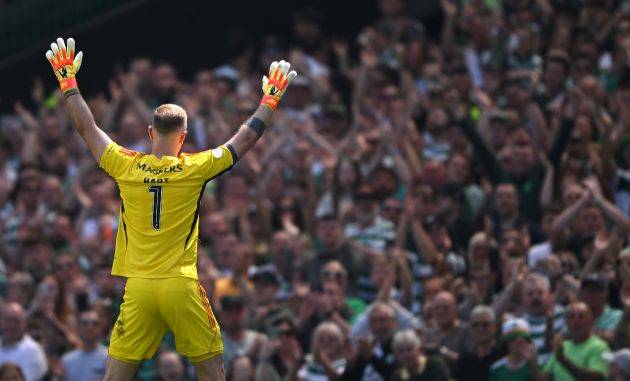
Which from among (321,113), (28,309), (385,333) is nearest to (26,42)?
(321,113)

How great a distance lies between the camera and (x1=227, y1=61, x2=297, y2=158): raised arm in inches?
447

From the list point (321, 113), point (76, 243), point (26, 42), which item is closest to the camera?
point (76, 243)

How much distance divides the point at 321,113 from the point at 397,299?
4.72 m

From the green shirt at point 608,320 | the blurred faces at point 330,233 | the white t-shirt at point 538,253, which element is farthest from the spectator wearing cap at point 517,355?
the blurred faces at point 330,233

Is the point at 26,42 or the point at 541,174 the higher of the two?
the point at 26,42

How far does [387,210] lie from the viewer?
17.4 metres

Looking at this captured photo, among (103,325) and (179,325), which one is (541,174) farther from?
(179,325)

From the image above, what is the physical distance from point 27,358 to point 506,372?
509 centimetres

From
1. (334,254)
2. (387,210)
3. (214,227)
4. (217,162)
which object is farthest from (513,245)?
(217,162)

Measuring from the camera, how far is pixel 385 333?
15.4 m

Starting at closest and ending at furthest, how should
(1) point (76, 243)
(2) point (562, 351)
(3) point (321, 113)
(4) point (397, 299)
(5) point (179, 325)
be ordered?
(5) point (179, 325)
(2) point (562, 351)
(4) point (397, 299)
(1) point (76, 243)
(3) point (321, 113)

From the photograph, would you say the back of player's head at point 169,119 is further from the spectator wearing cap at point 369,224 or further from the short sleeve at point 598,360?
the spectator wearing cap at point 369,224

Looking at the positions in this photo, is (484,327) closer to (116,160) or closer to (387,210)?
(387,210)

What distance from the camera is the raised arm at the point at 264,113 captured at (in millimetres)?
11344
